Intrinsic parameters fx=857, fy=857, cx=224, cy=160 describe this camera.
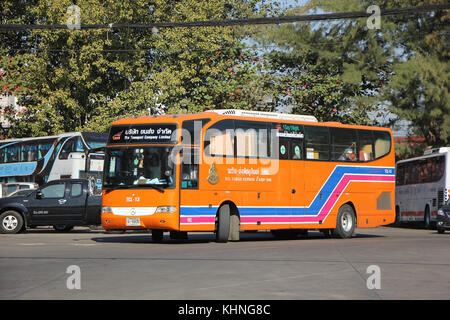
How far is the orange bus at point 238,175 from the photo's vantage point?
2078 centimetres

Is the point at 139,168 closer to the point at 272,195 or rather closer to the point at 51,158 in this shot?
the point at 272,195

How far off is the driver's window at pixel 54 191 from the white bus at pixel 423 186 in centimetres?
1632

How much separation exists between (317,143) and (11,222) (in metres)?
10.6

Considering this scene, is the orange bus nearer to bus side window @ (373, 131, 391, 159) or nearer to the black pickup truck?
bus side window @ (373, 131, 391, 159)

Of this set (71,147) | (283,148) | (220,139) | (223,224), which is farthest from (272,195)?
(71,147)

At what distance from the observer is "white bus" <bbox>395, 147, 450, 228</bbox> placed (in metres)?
37.3

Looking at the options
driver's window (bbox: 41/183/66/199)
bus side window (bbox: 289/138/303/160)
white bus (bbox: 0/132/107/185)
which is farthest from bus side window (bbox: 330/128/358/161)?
white bus (bbox: 0/132/107/185)

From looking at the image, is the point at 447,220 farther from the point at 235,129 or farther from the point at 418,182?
the point at 235,129

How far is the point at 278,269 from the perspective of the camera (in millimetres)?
13523

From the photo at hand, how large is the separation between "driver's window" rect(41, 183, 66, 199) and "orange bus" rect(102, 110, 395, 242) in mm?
6114

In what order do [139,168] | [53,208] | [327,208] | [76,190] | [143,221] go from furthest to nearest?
[76,190] < [53,208] < [327,208] < [139,168] < [143,221]

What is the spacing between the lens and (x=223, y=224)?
2172 centimetres
